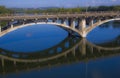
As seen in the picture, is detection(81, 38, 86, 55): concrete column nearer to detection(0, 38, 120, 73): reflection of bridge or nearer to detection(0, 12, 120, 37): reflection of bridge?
detection(0, 38, 120, 73): reflection of bridge

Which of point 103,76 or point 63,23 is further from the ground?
point 63,23

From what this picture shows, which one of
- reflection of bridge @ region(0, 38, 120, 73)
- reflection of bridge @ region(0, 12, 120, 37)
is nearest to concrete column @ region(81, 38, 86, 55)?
reflection of bridge @ region(0, 38, 120, 73)

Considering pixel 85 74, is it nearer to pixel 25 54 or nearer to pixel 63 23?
pixel 25 54

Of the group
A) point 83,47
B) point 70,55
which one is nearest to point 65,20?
point 83,47

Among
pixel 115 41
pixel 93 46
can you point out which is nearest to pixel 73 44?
pixel 93 46

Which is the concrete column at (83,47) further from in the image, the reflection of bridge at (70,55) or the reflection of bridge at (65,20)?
the reflection of bridge at (65,20)

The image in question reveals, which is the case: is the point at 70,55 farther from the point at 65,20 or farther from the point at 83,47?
the point at 65,20

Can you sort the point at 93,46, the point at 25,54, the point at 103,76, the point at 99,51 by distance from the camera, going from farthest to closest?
1. the point at 93,46
2. the point at 99,51
3. the point at 25,54
4. the point at 103,76

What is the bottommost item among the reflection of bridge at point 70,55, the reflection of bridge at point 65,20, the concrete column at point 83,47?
the reflection of bridge at point 70,55

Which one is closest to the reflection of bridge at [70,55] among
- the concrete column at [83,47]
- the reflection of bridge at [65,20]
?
the concrete column at [83,47]
